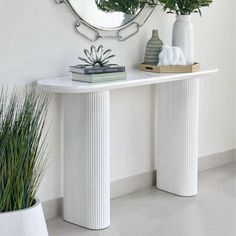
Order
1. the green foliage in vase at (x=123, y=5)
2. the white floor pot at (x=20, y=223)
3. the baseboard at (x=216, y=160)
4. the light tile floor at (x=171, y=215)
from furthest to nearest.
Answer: the baseboard at (x=216, y=160), the green foliage in vase at (x=123, y=5), the light tile floor at (x=171, y=215), the white floor pot at (x=20, y=223)

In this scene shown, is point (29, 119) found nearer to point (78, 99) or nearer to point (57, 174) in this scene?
point (78, 99)

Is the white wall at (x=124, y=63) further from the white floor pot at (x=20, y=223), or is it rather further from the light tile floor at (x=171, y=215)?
the white floor pot at (x=20, y=223)

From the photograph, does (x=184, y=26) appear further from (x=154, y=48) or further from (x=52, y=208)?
(x=52, y=208)

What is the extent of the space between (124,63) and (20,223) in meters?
1.46

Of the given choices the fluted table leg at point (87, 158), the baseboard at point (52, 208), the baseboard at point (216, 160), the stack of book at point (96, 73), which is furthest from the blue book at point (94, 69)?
the baseboard at point (216, 160)

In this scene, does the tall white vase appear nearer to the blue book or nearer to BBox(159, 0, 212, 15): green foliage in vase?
BBox(159, 0, 212, 15): green foliage in vase

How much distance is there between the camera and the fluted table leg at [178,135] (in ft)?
11.8

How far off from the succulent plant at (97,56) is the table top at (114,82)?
0.15 meters

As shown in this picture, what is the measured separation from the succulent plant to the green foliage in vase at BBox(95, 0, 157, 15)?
250mm

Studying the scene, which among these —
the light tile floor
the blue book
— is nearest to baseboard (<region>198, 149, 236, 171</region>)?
the light tile floor

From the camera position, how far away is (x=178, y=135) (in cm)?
363

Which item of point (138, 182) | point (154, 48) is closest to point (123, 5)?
point (154, 48)

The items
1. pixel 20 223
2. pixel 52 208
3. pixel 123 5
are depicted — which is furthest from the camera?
pixel 123 5

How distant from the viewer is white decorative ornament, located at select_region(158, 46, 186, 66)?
342cm
